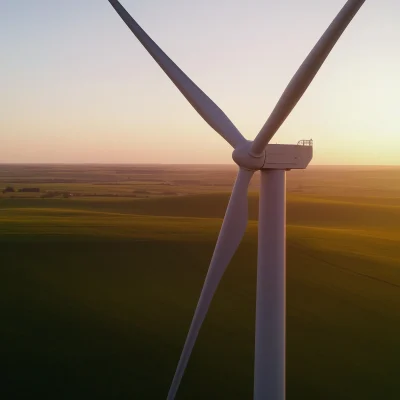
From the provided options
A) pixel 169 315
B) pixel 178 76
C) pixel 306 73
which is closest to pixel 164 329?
pixel 169 315

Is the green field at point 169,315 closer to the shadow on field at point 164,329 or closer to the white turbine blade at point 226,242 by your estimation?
the shadow on field at point 164,329

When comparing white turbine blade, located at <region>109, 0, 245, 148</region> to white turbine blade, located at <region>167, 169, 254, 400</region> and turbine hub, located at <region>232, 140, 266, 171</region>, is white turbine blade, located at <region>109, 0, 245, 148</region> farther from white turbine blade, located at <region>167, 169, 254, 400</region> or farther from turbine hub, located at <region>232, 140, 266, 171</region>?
white turbine blade, located at <region>167, 169, 254, 400</region>

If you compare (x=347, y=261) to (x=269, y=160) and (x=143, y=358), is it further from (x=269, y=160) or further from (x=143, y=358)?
(x=269, y=160)

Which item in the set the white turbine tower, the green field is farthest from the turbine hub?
the green field

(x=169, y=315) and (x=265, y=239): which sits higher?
(x=169, y=315)

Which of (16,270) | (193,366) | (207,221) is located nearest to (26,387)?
(193,366)

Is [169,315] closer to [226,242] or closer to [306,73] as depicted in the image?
[226,242]

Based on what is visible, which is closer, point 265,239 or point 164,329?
point 265,239

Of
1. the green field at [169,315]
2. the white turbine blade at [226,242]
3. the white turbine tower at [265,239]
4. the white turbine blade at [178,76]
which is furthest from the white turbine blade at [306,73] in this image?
the green field at [169,315]
